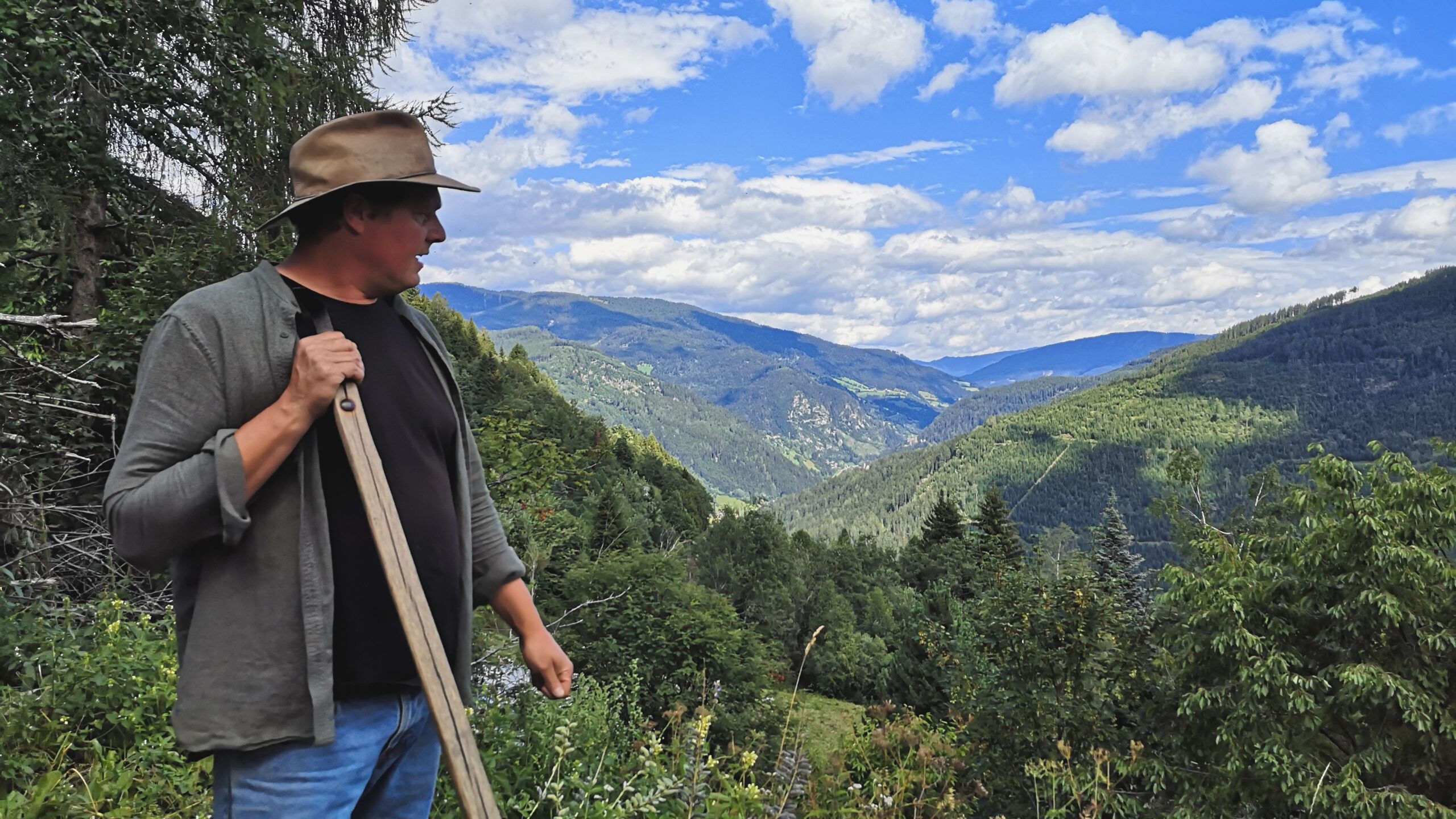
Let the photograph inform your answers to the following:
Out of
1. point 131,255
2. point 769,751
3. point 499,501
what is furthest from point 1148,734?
point 131,255

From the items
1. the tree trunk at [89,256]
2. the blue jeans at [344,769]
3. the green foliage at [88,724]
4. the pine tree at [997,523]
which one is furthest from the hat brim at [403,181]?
the pine tree at [997,523]

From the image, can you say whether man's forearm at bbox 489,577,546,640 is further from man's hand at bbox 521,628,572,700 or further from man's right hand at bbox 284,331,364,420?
man's right hand at bbox 284,331,364,420

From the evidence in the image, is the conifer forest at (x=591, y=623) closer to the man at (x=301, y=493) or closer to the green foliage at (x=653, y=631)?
the green foliage at (x=653, y=631)

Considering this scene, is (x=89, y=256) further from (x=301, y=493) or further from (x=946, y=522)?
(x=946, y=522)

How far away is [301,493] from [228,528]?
0.41ft

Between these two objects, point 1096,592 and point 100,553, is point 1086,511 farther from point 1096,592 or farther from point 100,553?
point 100,553

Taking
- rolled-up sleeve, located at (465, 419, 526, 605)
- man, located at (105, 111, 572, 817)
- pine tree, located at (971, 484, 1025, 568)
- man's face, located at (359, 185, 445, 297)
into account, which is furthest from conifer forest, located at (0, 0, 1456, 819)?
pine tree, located at (971, 484, 1025, 568)

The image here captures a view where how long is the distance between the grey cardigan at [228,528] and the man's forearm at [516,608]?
0.54m

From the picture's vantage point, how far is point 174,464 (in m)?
1.30

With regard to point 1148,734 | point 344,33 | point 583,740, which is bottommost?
point 1148,734

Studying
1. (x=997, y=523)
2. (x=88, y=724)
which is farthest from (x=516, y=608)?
(x=997, y=523)

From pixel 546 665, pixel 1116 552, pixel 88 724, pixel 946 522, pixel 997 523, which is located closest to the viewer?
pixel 546 665

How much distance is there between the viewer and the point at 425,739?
5.57ft

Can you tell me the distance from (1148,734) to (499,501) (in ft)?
37.2
